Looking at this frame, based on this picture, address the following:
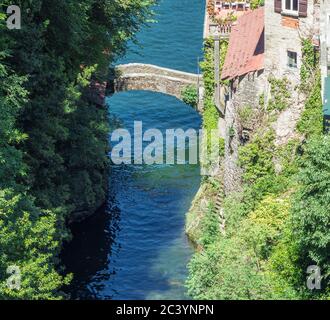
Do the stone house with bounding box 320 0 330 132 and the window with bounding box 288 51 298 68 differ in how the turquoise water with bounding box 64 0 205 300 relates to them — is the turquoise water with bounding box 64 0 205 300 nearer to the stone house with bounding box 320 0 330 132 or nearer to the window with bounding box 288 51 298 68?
the stone house with bounding box 320 0 330 132

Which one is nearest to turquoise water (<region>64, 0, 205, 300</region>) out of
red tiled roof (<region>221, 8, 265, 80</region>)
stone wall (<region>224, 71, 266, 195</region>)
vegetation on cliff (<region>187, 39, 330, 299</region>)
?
vegetation on cliff (<region>187, 39, 330, 299</region>)

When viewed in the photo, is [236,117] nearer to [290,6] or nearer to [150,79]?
[290,6]

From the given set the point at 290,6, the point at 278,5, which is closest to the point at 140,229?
the point at 278,5

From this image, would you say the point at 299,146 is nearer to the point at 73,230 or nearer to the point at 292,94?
the point at 292,94

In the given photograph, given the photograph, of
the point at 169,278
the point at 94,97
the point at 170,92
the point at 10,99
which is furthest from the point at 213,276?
the point at 170,92

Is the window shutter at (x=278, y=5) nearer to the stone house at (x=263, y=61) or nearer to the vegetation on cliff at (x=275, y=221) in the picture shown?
the stone house at (x=263, y=61)
